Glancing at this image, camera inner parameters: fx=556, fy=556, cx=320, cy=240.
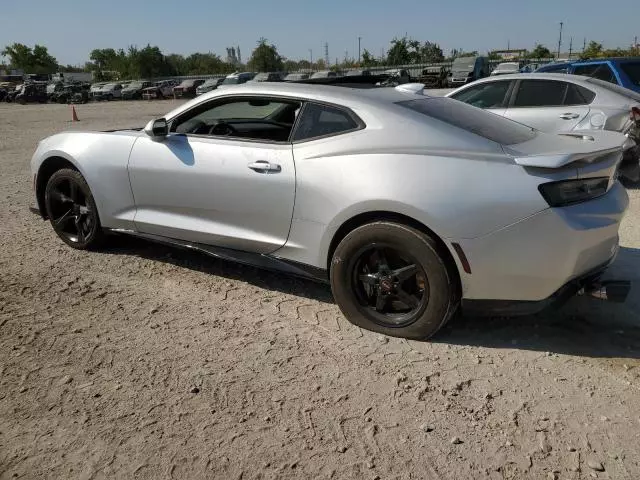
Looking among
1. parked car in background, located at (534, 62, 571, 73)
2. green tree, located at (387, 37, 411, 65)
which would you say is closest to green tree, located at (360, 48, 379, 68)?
green tree, located at (387, 37, 411, 65)

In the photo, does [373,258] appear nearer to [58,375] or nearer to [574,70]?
[58,375]

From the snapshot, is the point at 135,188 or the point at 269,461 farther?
the point at 135,188

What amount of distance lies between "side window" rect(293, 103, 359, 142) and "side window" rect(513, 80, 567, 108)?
16.1 ft

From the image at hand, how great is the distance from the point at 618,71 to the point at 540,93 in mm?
2614

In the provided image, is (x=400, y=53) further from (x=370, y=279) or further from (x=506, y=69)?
(x=370, y=279)

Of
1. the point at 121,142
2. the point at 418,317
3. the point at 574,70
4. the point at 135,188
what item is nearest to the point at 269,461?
the point at 418,317

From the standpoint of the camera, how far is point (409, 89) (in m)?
3.97

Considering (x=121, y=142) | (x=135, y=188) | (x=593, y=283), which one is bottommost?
(x=593, y=283)

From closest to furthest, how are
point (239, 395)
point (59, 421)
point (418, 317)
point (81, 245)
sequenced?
point (59, 421) → point (239, 395) → point (418, 317) → point (81, 245)

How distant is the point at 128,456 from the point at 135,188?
2381 mm

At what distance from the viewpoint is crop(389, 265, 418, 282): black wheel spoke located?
3203mm

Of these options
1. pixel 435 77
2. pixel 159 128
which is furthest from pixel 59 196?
pixel 435 77

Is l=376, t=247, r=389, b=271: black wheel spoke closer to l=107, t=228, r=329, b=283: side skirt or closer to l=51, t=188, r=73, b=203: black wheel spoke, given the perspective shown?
l=107, t=228, r=329, b=283: side skirt

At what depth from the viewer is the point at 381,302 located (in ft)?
11.1
